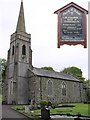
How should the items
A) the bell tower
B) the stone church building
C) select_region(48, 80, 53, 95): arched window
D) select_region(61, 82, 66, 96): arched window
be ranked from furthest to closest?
select_region(61, 82, 66, 96): arched window → select_region(48, 80, 53, 95): arched window → the bell tower → the stone church building

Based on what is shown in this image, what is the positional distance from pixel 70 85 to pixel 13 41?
56.0ft

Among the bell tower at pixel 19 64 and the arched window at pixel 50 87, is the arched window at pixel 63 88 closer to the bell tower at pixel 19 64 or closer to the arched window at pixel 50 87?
the arched window at pixel 50 87

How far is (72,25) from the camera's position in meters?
6.82

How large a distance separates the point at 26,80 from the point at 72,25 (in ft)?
137

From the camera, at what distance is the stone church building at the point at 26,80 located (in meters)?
45.7

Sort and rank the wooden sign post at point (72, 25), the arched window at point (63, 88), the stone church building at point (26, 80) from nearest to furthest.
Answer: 1. the wooden sign post at point (72, 25)
2. the stone church building at point (26, 80)
3. the arched window at point (63, 88)

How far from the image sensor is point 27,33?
167ft

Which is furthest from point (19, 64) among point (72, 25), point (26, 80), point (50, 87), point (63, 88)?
point (72, 25)

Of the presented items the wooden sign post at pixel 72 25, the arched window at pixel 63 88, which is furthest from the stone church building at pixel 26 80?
the wooden sign post at pixel 72 25

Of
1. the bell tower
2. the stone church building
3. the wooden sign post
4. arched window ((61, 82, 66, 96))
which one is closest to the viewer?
the wooden sign post

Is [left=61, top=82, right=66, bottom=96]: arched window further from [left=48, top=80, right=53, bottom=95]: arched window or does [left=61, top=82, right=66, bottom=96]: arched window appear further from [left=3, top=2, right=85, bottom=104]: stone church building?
[left=48, top=80, right=53, bottom=95]: arched window

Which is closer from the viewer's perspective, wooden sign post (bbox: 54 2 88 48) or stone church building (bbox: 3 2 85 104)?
wooden sign post (bbox: 54 2 88 48)

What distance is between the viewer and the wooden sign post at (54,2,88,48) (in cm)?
689

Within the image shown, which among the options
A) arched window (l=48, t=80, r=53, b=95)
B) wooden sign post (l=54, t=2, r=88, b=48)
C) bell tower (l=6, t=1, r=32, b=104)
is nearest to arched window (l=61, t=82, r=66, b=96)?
arched window (l=48, t=80, r=53, b=95)
